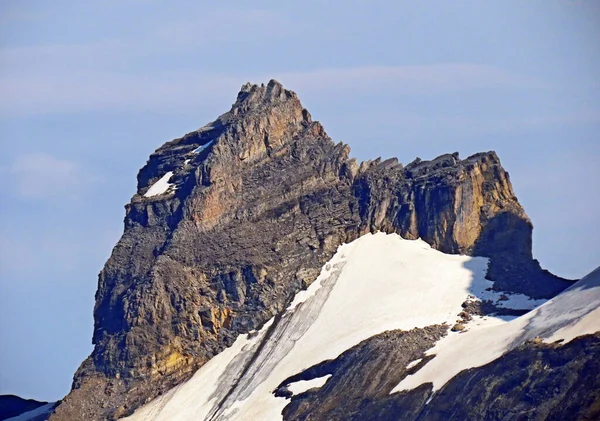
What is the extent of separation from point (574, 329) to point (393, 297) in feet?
112

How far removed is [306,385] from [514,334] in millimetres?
23780

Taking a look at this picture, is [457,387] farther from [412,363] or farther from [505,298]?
[505,298]

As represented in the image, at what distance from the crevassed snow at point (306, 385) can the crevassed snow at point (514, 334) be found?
11431 millimetres

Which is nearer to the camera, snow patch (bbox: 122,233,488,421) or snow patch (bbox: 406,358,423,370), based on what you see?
snow patch (bbox: 406,358,423,370)

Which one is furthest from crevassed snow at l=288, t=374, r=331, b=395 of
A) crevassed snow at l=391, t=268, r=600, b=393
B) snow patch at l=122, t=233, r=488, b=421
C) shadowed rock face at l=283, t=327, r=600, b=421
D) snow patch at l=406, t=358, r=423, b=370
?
crevassed snow at l=391, t=268, r=600, b=393


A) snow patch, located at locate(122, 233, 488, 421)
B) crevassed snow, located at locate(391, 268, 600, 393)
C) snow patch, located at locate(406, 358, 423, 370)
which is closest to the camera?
crevassed snow, located at locate(391, 268, 600, 393)

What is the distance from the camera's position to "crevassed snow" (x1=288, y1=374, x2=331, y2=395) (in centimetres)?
18838

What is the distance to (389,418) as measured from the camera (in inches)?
6875

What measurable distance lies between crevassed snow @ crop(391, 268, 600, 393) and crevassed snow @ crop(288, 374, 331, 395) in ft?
37.5

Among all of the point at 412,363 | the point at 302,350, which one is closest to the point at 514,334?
the point at 412,363

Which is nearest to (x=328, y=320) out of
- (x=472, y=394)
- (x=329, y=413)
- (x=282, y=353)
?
(x=282, y=353)

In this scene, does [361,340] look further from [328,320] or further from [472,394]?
[472,394]

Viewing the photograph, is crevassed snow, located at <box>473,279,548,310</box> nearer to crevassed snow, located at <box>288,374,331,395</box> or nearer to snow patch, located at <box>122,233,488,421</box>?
snow patch, located at <box>122,233,488,421</box>

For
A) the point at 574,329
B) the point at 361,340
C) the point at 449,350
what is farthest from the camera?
the point at 361,340
